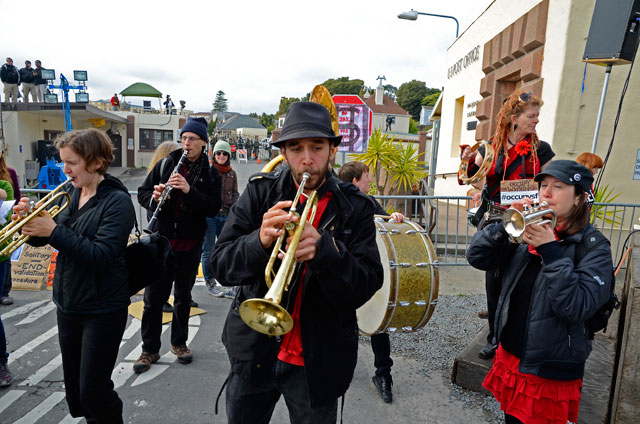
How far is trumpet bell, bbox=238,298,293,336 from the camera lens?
1.39 meters

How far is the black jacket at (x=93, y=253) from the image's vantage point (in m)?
2.28

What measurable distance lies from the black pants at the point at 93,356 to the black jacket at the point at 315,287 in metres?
1.03

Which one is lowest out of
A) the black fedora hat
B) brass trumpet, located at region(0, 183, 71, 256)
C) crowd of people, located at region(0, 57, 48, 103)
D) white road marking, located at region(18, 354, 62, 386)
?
white road marking, located at region(18, 354, 62, 386)

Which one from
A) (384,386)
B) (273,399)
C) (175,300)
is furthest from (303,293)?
(175,300)

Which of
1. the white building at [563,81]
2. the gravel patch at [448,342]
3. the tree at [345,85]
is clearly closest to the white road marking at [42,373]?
the gravel patch at [448,342]

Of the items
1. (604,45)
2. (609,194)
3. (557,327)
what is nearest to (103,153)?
(557,327)

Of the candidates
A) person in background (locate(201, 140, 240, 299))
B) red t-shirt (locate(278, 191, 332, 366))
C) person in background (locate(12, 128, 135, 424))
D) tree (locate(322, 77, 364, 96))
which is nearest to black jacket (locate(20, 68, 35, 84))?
person in background (locate(201, 140, 240, 299))

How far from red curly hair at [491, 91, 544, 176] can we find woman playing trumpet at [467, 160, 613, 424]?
1.40 meters

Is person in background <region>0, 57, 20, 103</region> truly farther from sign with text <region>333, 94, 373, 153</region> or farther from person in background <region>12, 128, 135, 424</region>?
person in background <region>12, 128, 135, 424</region>

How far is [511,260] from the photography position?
7.52ft

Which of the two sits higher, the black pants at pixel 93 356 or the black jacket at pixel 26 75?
the black jacket at pixel 26 75

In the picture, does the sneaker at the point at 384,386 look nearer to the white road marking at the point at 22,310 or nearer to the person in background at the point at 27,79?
the white road marking at the point at 22,310

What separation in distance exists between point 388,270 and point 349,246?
1.44 metres

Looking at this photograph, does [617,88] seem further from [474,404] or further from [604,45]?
[474,404]
